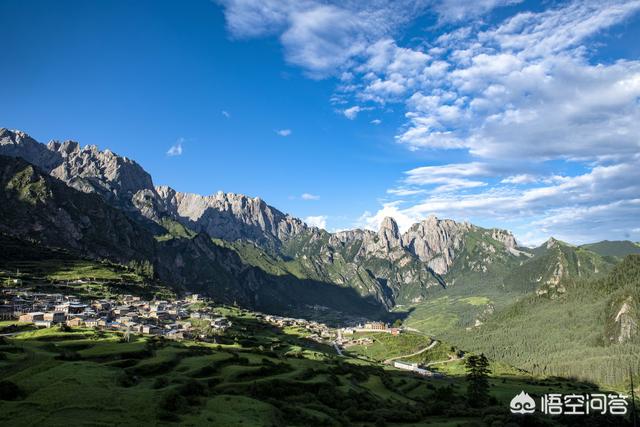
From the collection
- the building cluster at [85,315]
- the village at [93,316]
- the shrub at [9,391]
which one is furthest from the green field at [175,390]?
the building cluster at [85,315]

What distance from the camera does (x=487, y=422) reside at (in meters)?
61.6

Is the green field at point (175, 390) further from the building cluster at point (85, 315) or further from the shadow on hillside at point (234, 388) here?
the building cluster at point (85, 315)

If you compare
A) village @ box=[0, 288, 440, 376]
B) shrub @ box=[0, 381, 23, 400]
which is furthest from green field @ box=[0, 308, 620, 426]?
village @ box=[0, 288, 440, 376]

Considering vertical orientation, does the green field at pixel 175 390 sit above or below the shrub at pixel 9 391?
below

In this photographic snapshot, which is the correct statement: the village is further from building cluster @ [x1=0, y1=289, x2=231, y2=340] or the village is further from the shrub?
the shrub

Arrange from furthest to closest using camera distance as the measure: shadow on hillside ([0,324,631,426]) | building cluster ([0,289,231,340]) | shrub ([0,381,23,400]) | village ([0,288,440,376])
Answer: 1. building cluster ([0,289,231,340])
2. village ([0,288,440,376])
3. shadow on hillside ([0,324,631,426])
4. shrub ([0,381,23,400])

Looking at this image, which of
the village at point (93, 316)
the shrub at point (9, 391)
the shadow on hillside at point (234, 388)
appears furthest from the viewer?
the village at point (93, 316)

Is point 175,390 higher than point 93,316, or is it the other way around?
point 175,390

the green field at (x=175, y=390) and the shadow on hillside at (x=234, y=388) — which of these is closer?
the green field at (x=175, y=390)

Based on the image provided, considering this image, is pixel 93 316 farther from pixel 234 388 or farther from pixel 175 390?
pixel 175 390

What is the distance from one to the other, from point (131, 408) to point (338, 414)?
105ft

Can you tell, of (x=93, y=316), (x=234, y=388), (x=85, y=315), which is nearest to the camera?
(x=234, y=388)

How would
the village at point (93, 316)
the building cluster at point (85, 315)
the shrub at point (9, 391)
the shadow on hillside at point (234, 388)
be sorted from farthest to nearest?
the building cluster at point (85, 315) < the village at point (93, 316) < the shadow on hillside at point (234, 388) < the shrub at point (9, 391)

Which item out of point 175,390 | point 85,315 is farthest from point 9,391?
point 85,315
